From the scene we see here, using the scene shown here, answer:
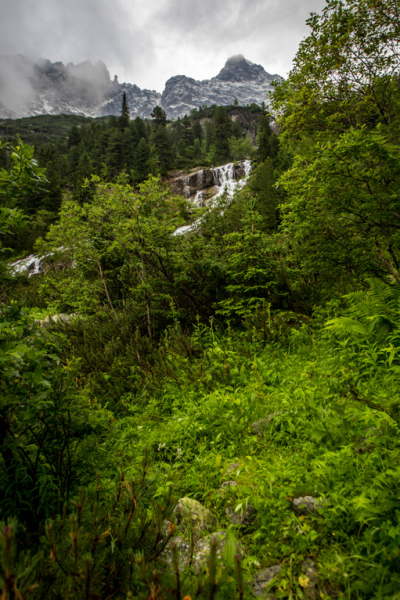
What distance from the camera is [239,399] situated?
2908mm

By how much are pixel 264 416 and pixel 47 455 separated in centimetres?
196

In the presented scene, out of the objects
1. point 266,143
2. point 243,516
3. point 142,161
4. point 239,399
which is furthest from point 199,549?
point 266,143

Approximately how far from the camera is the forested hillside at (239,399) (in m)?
1.24

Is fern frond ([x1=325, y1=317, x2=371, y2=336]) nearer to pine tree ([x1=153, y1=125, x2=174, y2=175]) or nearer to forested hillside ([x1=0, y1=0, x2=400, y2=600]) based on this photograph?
forested hillside ([x1=0, y1=0, x2=400, y2=600])

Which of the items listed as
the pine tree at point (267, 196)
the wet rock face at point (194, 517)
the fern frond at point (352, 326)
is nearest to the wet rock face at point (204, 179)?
the pine tree at point (267, 196)

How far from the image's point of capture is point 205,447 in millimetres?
2561

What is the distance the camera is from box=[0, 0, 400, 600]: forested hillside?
4.05 feet

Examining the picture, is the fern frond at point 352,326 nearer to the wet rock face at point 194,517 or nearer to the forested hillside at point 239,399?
the forested hillside at point 239,399

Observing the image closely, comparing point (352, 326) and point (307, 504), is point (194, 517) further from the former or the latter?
point (352, 326)

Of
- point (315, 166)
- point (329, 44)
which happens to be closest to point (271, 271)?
point (315, 166)

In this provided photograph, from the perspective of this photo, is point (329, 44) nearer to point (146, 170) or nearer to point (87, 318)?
point (87, 318)

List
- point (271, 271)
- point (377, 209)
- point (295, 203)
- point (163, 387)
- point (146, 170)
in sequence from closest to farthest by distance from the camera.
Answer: point (163, 387) → point (377, 209) → point (295, 203) → point (271, 271) → point (146, 170)

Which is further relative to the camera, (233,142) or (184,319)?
(233,142)

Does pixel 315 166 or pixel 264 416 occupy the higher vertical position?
pixel 315 166
